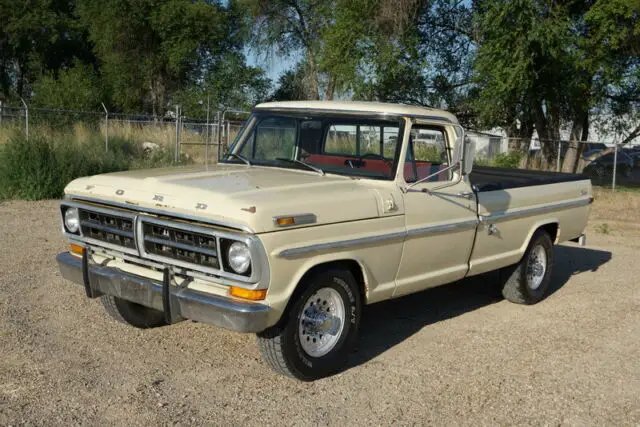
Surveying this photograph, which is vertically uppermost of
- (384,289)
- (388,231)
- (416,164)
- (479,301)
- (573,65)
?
(573,65)

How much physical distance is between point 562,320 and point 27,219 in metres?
8.21

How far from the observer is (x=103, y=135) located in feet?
65.9

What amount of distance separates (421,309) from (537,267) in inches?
58.7

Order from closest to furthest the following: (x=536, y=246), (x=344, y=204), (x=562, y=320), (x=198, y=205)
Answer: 1. (x=198, y=205)
2. (x=344, y=204)
3. (x=562, y=320)
4. (x=536, y=246)

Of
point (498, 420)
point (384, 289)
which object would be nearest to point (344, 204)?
point (384, 289)

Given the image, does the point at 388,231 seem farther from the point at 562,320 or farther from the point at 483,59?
the point at 483,59

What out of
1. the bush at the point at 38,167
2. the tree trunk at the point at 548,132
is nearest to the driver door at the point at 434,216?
the bush at the point at 38,167

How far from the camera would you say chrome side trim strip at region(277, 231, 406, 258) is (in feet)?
14.7

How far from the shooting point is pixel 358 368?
532cm

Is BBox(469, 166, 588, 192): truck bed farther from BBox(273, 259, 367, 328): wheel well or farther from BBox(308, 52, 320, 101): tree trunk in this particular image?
BBox(308, 52, 320, 101): tree trunk

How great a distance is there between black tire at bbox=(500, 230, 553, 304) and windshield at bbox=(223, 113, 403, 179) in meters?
2.35

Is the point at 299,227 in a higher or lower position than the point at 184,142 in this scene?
higher

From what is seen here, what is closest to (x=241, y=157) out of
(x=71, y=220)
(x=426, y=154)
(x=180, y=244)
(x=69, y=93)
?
(x=71, y=220)

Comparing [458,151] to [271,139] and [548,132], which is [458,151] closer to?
[271,139]
